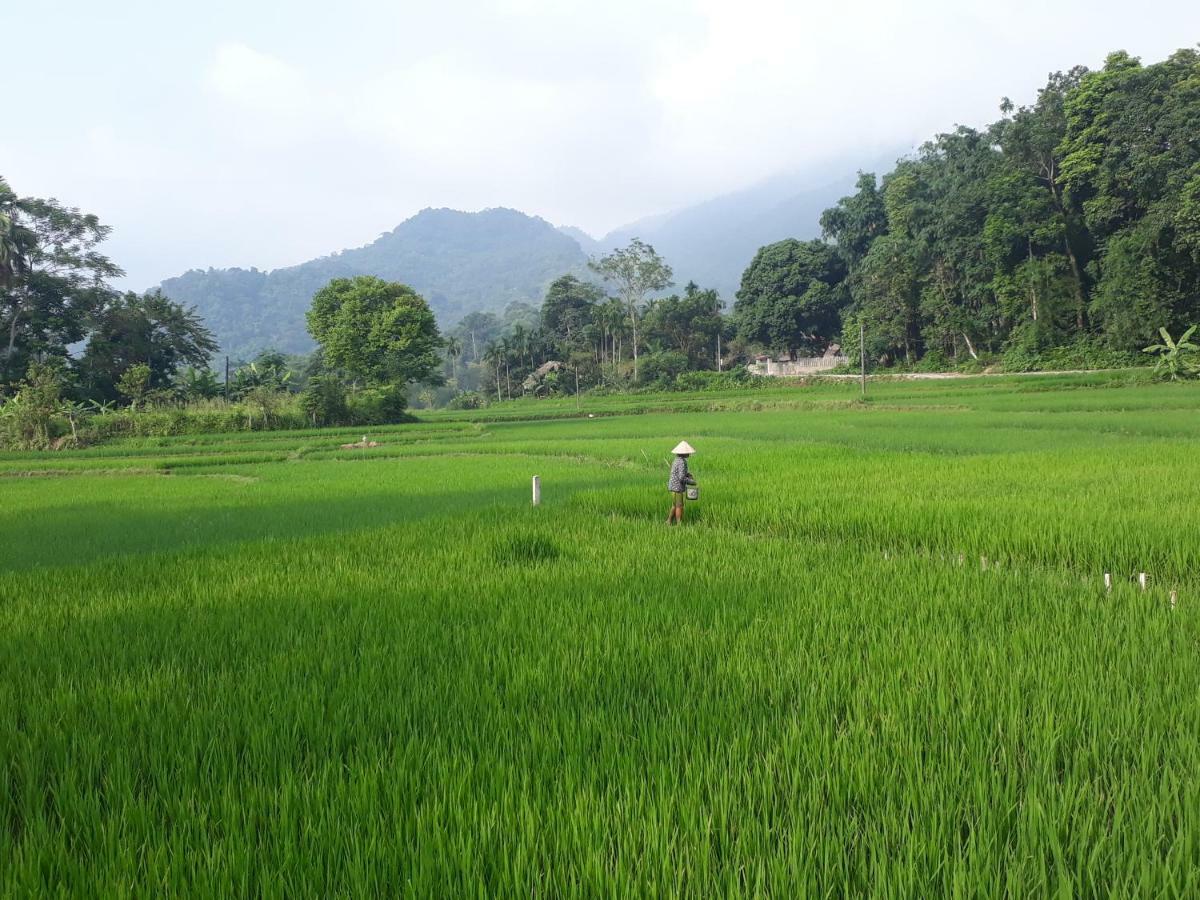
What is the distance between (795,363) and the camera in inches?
2057

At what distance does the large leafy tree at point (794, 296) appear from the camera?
166 ft

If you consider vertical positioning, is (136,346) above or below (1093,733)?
above

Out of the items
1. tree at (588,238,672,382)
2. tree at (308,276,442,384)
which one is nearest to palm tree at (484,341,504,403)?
tree at (588,238,672,382)

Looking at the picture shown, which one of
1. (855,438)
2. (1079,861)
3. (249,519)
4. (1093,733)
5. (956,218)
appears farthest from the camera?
(956,218)

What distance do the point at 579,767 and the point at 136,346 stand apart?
1582 inches

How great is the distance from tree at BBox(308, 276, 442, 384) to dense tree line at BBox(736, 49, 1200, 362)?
28.0m

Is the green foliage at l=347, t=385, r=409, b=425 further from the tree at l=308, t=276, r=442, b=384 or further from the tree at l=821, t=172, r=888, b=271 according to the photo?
the tree at l=821, t=172, r=888, b=271

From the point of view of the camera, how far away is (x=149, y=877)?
1474 mm

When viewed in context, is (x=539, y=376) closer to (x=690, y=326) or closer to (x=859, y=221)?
(x=690, y=326)

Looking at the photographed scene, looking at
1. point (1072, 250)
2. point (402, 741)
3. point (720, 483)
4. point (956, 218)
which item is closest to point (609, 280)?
point (956, 218)

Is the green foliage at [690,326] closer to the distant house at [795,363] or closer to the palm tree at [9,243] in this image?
the distant house at [795,363]

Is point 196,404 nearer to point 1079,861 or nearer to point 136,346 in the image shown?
point 136,346

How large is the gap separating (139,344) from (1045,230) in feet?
154

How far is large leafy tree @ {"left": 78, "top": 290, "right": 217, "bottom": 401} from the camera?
107ft
